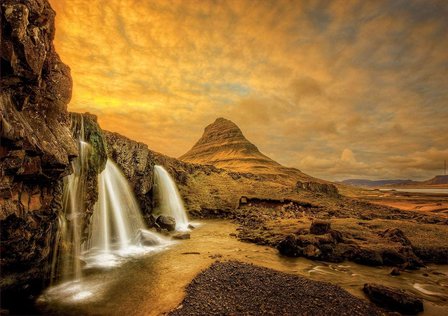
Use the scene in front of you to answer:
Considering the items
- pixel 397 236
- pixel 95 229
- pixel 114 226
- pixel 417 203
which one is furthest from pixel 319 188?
pixel 95 229

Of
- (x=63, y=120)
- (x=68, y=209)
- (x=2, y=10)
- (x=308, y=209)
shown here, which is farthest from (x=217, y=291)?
(x=308, y=209)

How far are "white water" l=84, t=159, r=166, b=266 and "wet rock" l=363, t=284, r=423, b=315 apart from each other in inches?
721

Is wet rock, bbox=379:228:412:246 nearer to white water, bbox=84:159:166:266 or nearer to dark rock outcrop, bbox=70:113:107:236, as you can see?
white water, bbox=84:159:166:266

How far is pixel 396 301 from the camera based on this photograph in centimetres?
1271

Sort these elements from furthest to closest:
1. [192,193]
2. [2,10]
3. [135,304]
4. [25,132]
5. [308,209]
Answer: [192,193]
[308,209]
[135,304]
[25,132]
[2,10]

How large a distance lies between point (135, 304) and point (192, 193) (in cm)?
3617

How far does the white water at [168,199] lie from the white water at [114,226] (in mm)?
8190

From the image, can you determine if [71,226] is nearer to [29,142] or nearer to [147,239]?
[29,142]

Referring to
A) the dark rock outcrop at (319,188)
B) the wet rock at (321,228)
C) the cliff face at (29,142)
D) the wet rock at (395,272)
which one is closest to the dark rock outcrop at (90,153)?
the cliff face at (29,142)

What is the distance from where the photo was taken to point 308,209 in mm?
44594

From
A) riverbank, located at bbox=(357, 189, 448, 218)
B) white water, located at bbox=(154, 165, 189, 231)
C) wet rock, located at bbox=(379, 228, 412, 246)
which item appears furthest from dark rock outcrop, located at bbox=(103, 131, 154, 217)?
riverbank, located at bbox=(357, 189, 448, 218)

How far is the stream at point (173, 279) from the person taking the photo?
41.1 feet

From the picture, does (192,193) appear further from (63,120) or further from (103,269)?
(63,120)

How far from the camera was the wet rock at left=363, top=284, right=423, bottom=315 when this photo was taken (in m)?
12.6
